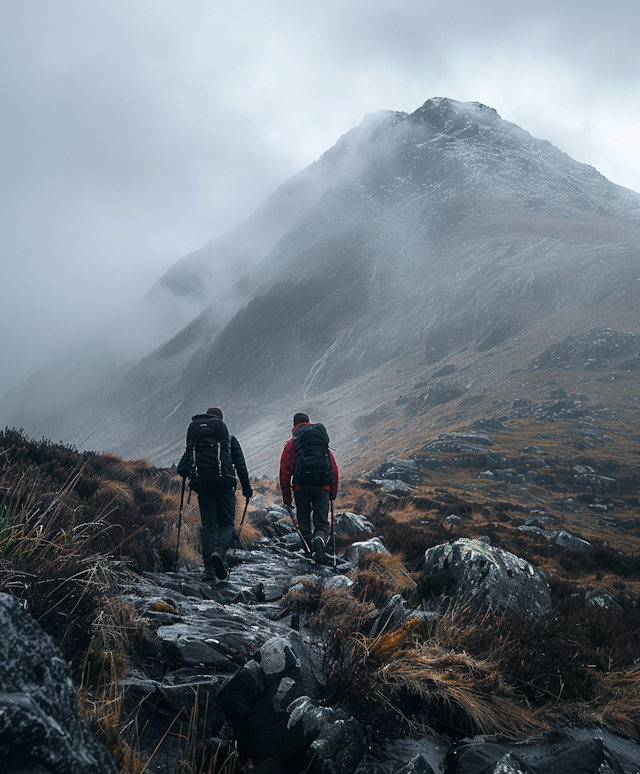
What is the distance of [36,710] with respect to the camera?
1652mm

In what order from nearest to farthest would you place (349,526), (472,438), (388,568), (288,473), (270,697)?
(270,697)
(388,568)
(288,473)
(349,526)
(472,438)

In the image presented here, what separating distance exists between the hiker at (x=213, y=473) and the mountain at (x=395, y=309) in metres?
49.8

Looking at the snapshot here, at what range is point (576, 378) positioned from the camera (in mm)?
59719

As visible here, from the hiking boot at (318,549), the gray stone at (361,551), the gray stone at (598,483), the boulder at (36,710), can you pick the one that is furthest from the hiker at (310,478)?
the gray stone at (598,483)

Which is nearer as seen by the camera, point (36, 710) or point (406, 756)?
point (36, 710)

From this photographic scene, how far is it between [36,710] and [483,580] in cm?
615

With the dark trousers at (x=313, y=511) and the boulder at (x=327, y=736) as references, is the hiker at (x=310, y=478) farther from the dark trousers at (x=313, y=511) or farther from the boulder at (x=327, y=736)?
the boulder at (x=327, y=736)

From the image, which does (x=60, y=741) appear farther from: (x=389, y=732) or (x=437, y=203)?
(x=437, y=203)

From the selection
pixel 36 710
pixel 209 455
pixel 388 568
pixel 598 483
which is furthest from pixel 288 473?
pixel 598 483

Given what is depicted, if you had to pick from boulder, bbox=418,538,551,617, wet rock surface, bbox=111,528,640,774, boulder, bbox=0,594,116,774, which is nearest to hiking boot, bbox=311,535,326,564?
boulder, bbox=418,538,551,617

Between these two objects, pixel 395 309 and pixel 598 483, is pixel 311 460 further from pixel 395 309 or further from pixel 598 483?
pixel 395 309

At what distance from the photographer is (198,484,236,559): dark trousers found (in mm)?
7301

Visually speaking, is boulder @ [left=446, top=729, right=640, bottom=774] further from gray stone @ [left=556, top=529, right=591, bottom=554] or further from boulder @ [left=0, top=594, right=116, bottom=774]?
gray stone @ [left=556, top=529, right=591, bottom=554]

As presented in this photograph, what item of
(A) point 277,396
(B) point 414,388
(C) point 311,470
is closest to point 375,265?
(A) point 277,396
